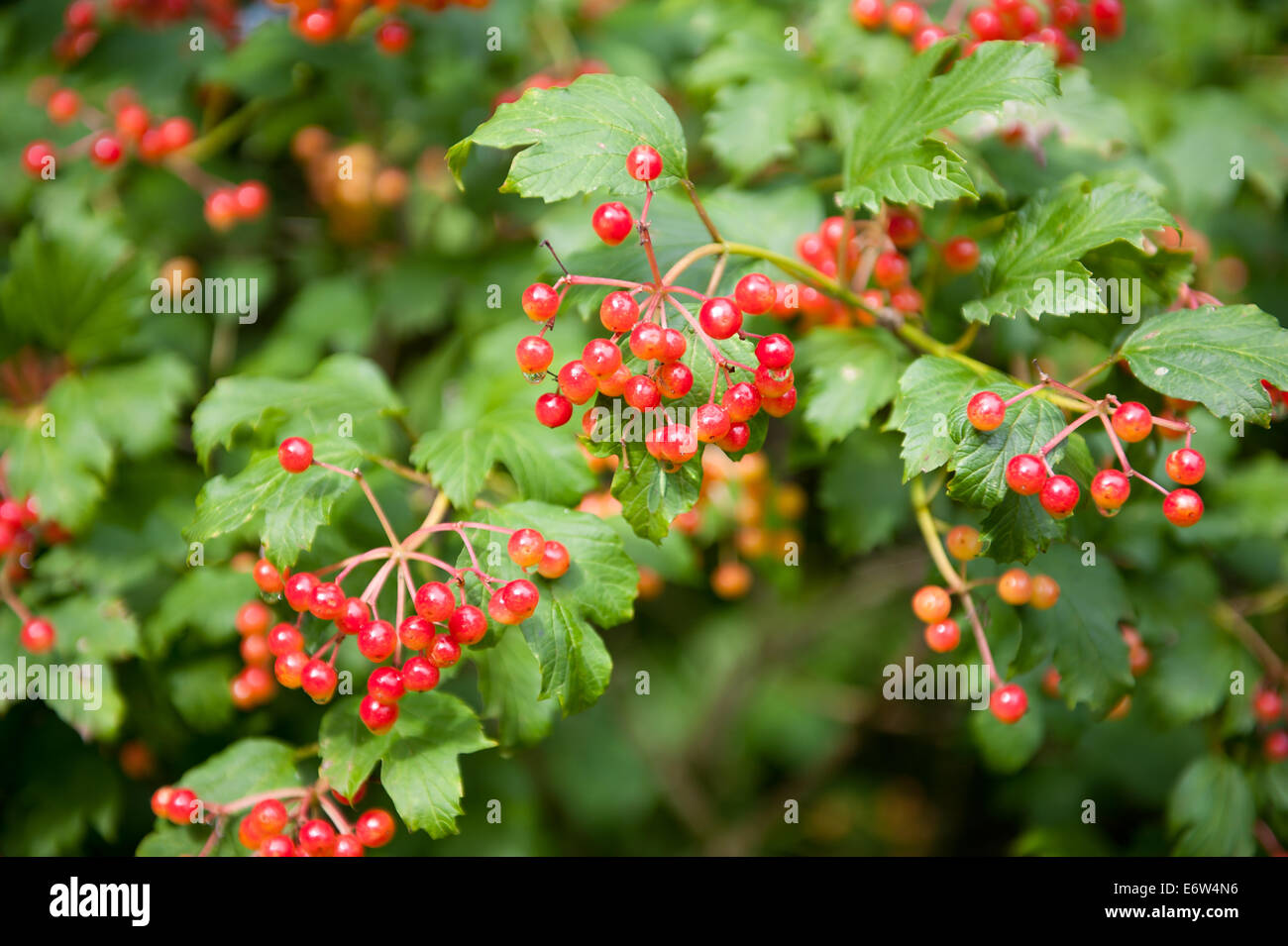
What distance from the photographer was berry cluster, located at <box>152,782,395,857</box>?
1.35m

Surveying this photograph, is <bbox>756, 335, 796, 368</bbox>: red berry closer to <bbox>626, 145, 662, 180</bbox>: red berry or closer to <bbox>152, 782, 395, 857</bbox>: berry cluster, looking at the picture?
<bbox>626, 145, 662, 180</bbox>: red berry

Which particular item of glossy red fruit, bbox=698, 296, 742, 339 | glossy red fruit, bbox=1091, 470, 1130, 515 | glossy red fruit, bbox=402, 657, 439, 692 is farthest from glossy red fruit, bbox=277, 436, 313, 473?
glossy red fruit, bbox=1091, 470, 1130, 515

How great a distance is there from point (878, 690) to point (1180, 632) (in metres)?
1.49

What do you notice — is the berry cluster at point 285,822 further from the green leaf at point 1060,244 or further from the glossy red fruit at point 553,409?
the green leaf at point 1060,244

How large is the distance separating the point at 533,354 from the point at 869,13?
1161mm

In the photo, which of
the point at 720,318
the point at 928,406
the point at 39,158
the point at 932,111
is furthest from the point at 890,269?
the point at 39,158

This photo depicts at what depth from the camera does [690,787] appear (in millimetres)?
3062

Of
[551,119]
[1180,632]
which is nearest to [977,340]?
[1180,632]

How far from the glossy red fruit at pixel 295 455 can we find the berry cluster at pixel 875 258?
0.81 m

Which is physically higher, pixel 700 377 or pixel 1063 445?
pixel 700 377

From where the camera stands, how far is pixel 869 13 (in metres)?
1.82

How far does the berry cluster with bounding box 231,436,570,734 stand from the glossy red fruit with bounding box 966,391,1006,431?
0.61m

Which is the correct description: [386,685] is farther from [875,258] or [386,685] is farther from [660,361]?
[875,258]

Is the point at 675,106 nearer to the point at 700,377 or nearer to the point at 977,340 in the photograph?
the point at 977,340
